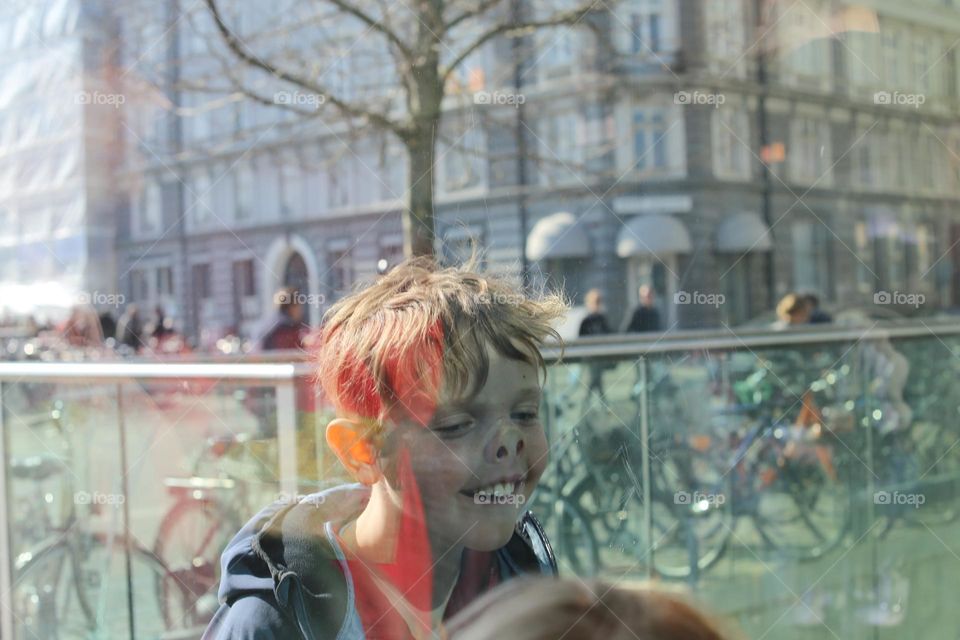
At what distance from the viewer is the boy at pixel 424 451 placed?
58.9 inches

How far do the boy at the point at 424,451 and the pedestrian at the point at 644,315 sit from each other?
2.64 metres

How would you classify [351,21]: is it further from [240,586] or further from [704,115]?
[240,586]

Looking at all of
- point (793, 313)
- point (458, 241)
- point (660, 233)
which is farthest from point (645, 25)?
point (458, 241)

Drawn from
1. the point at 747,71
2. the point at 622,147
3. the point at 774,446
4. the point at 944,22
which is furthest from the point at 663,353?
the point at 747,71

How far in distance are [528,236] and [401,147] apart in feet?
2.28

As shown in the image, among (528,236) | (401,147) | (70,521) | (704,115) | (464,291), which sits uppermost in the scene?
(704,115)

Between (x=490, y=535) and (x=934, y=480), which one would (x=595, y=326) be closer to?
(x=934, y=480)

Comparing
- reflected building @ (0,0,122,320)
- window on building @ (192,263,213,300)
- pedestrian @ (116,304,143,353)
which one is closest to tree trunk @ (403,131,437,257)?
reflected building @ (0,0,122,320)

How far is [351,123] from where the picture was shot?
4.66 meters

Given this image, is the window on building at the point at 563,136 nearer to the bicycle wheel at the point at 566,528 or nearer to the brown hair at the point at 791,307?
the brown hair at the point at 791,307

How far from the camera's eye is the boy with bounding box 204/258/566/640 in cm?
150

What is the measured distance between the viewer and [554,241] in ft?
13.0

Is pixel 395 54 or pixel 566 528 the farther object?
pixel 395 54

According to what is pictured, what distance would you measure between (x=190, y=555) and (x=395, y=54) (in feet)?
6.44
